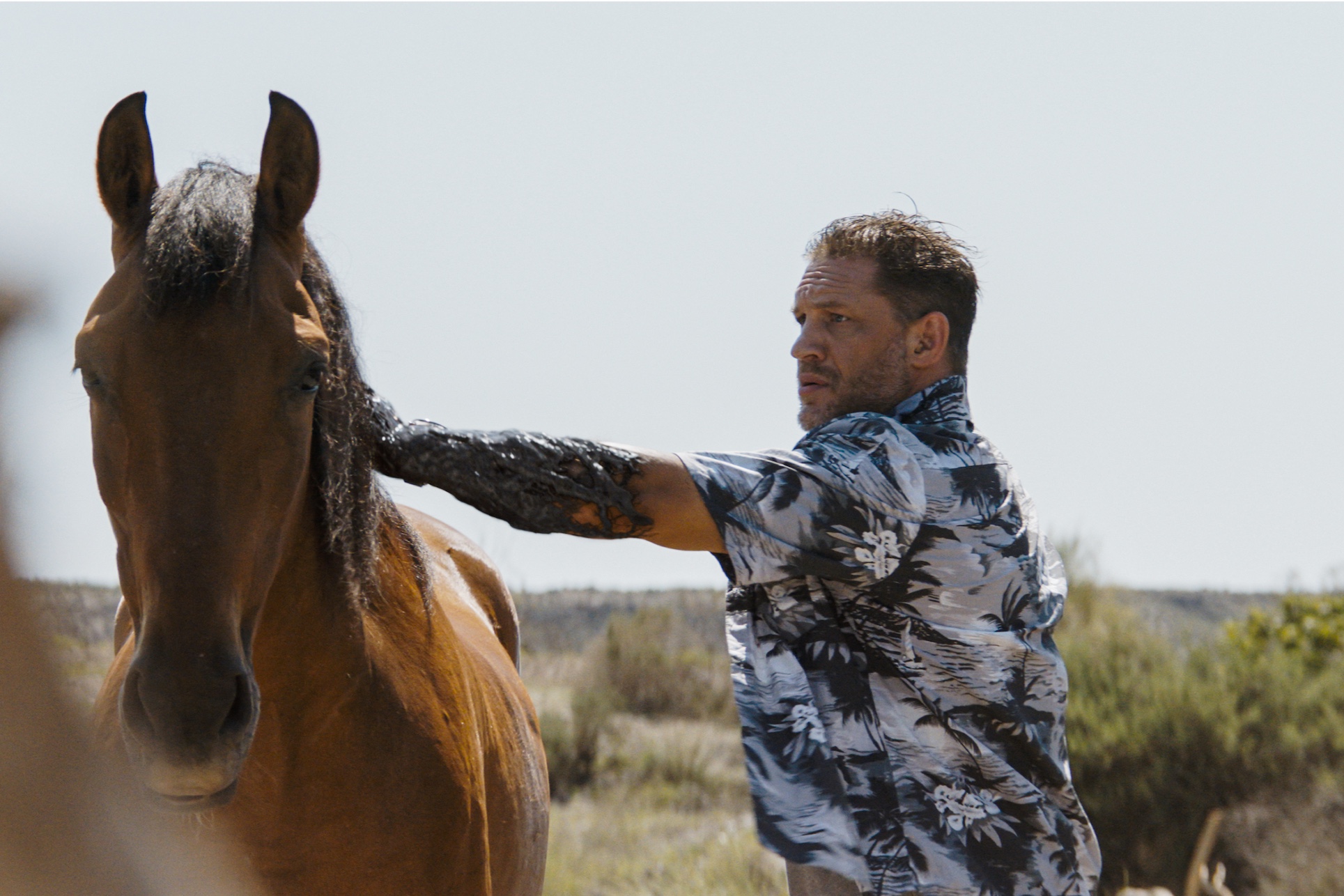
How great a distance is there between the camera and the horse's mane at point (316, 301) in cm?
170

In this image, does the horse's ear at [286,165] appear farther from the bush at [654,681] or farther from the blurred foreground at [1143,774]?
the bush at [654,681]

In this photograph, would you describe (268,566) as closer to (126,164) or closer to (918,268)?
(126,164)

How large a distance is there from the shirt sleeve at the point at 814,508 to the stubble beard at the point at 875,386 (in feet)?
0.91

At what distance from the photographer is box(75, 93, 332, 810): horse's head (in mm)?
1564

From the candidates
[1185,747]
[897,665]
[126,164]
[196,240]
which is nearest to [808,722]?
[897,665]

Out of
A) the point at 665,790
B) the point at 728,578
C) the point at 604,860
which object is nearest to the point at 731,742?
the point at 665,790

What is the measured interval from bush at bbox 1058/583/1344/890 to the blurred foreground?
1 cm

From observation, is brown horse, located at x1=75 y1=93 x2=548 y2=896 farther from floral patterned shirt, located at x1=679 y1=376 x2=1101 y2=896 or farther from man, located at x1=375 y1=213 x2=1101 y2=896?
floral patterned shirt, located at x1=679 y1=376 x2=1101 y2=896

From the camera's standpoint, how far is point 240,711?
1.62 meters

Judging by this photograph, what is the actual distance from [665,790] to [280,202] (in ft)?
30.8

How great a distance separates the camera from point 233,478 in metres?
1.66

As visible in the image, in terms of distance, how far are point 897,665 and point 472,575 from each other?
7.64ft

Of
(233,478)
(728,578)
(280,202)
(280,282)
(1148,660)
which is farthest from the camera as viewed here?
(1148,660)

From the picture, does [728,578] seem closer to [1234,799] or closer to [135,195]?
[135,195]
